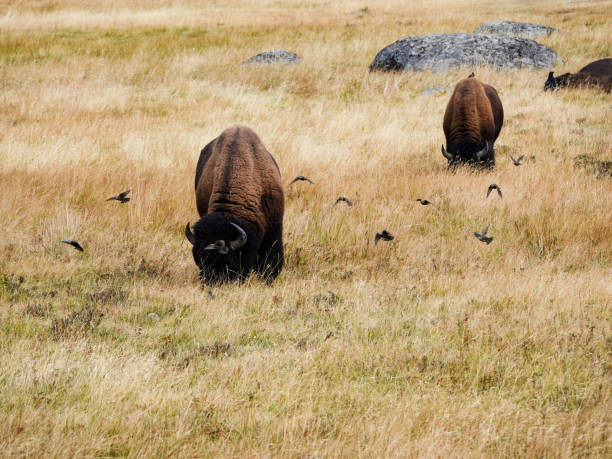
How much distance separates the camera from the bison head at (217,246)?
6.20m

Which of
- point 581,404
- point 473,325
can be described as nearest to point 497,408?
point 581,404

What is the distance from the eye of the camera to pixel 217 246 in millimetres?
6145

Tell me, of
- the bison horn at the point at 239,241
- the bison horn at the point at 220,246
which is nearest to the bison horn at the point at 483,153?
the bison horn at the point at 239,241

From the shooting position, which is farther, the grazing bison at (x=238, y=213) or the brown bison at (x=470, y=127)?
the brown bison at (x=470, y=127)

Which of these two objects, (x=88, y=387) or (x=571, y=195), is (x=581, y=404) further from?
(x=571, y=195)

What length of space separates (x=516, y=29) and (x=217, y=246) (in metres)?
25.9

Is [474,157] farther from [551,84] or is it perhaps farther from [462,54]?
[462,54]

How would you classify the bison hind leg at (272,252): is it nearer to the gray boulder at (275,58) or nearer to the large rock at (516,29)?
the gray boulder at (275,58)

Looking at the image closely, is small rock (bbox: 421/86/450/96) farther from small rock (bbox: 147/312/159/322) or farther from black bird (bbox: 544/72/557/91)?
small rock (bbox: 147/312/159/322)

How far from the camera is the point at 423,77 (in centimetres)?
2045

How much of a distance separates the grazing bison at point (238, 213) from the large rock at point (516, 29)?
23.6 m

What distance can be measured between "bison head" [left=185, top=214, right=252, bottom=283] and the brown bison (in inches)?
247

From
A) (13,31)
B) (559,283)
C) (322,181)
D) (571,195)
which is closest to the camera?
(559,283)

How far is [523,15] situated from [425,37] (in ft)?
53.2
